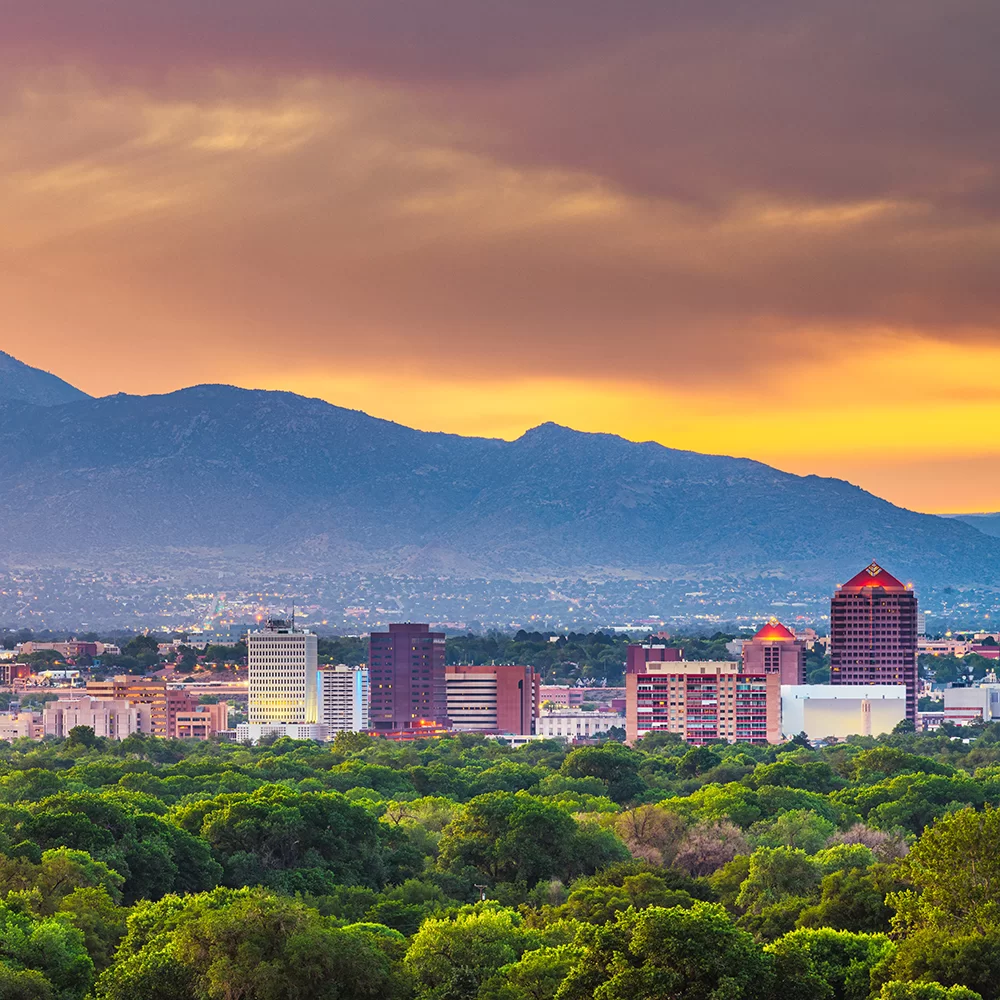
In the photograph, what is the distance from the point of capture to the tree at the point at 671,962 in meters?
43.5

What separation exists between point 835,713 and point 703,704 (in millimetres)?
11032

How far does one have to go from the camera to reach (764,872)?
65188 mm

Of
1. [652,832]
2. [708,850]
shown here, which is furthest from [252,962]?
[652,832]

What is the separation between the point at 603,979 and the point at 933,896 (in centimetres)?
837

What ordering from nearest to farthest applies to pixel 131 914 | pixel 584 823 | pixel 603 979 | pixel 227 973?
pixel 603 979 → pixel 227 973 → pixel 131 914 → pixel 584 823

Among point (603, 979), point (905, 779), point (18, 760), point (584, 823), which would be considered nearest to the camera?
point (603, 979)

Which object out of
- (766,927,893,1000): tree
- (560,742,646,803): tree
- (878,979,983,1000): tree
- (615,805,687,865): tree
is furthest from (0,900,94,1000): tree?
(560,742,646,803): tree

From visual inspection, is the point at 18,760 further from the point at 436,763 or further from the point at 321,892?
the point at 321,892

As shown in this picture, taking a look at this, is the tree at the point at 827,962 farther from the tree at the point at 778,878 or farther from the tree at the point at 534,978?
the tree at the point at 778,878

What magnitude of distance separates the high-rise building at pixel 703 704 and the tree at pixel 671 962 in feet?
489

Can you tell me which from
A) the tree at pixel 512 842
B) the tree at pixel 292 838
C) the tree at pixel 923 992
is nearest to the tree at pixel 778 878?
the tree at pixel 512 842

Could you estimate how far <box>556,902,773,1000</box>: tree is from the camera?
143 ft

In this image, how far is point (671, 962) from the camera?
43.9m

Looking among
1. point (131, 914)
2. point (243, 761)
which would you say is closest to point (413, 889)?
point (131, 914)
